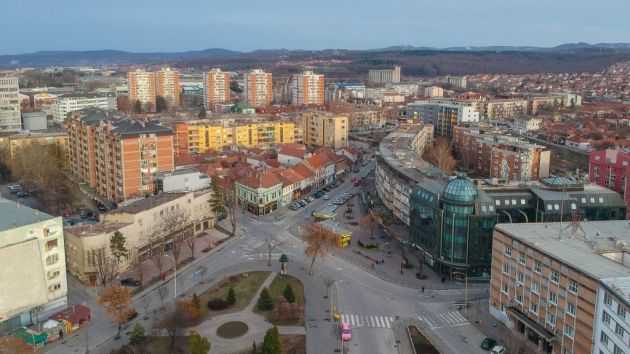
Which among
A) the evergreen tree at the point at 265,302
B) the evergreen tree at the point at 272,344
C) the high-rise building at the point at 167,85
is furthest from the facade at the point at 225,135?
the high-rise building at the point at 167,85

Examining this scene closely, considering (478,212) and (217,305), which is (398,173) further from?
Result: (217,305)

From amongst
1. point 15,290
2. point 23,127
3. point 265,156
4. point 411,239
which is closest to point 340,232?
point 411,239

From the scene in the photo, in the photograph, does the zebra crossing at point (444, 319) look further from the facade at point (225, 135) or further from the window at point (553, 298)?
the facade at point (225, 135)

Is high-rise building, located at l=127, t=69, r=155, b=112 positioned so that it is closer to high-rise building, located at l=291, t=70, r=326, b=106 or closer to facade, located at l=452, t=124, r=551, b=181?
high-rise building, located at l=291, t=70, r=326, b=106

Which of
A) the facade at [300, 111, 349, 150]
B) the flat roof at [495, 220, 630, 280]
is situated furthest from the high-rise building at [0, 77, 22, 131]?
the flat roof at [495, 220, 630, 280]

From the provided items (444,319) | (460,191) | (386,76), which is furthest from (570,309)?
(386,76)
